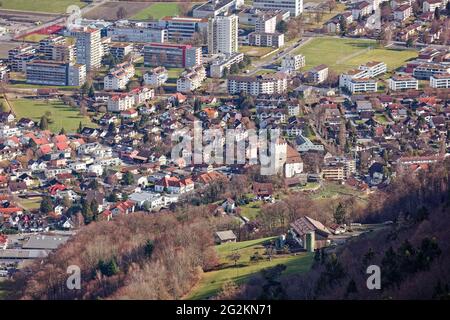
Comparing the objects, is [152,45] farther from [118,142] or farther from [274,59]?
[118,142]

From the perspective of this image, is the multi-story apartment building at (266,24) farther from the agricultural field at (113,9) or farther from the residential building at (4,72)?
the residential building at (4,72)

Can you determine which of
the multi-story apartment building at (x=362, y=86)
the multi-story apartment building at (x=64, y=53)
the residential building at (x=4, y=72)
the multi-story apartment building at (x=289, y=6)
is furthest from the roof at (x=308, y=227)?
the multi-story apartment building at (x=289, y=6)

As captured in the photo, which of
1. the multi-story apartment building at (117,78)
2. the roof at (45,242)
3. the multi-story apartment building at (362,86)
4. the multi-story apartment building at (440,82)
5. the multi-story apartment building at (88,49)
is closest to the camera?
the roof at (45,242)

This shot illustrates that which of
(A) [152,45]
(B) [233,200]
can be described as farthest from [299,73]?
(B) [233,200]

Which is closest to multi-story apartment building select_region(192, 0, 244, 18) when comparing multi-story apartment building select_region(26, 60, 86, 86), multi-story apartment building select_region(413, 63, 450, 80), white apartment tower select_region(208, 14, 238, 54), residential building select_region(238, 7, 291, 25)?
residential building select_region(238, 7, 291, 25)

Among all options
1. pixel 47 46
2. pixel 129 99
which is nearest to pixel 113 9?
pixel 47 46

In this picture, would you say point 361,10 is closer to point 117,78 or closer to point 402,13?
point 402,13

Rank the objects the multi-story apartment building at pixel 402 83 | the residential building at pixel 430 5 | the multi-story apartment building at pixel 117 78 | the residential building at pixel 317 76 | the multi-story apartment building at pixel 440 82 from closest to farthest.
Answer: the multi-story apartment building at pixel 402 83, the multi-story apartment building at pixel 440 82, the residential building at pixel 317 76, the multi-story apartment building at pixel 117 78, the residential building at pixel 430 5
